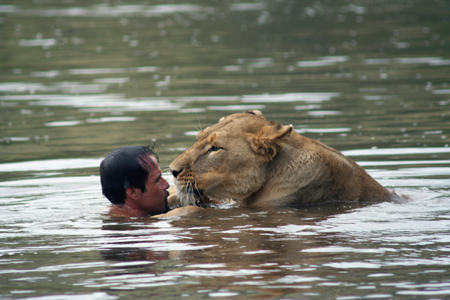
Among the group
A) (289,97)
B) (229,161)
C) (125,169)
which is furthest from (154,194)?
(289,97)

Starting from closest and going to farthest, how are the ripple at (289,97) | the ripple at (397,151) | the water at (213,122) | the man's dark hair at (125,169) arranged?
1. the water at (213,122)
2. the man's dark hair at (125,169)
3. the ripple at (397,151)
4. the ripple at (289,97)

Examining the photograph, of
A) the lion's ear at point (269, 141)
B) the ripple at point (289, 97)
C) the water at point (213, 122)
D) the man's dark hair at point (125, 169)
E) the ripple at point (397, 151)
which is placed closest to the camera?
the water at point (213, 122)

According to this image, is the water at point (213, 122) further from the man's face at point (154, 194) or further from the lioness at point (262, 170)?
the man's face at point (154, 194)

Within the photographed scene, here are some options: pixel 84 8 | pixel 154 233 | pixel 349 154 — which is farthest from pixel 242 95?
pixel 84 8

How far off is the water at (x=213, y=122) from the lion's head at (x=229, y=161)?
279 millimetres

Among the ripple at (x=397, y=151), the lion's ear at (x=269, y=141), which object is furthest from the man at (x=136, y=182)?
the ripple at (x=397, y=151)

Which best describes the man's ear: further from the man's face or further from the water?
the water

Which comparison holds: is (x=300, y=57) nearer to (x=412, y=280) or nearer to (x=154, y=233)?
(x=154, y=233)

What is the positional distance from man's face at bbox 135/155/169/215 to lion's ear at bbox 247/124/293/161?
3.16 ft

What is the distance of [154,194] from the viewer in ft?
27.1

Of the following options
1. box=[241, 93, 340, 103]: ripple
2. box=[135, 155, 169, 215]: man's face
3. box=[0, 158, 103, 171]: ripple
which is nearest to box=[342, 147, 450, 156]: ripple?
box=[0, 158, 103, 171]: ripple

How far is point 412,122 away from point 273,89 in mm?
4882

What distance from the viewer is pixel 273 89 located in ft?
59.3

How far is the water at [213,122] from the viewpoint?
5832mm
